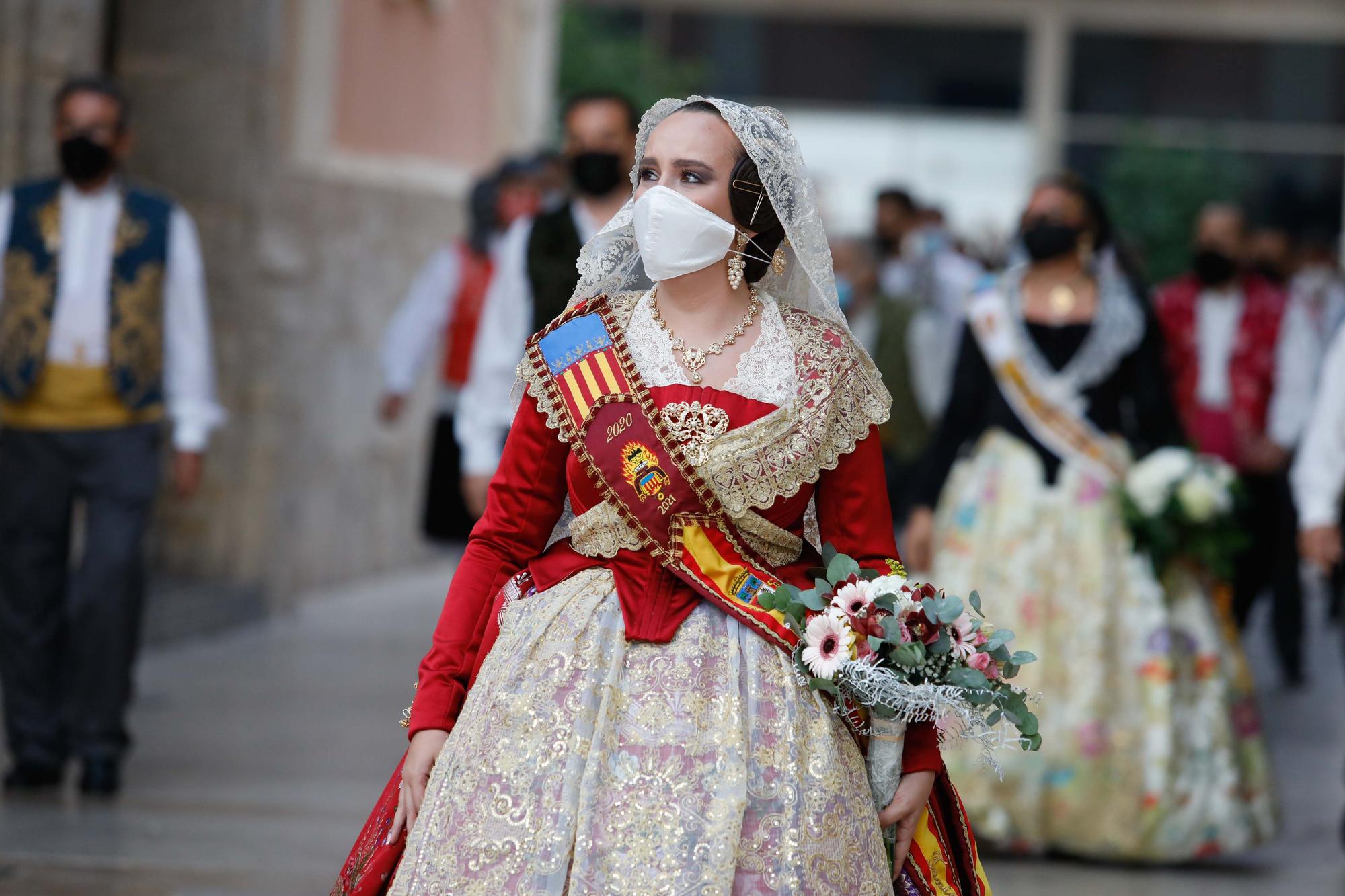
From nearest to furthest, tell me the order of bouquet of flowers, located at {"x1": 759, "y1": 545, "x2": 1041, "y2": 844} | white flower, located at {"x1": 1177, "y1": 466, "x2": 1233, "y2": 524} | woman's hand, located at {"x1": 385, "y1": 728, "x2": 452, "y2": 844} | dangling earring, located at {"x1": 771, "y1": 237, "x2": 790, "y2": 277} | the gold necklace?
bouquet of flowers, located at {"x1": 759, "y1": 545, "x2": 1041, "y2": 844} → woman's hand, located at {"x1": 385, "y1": 728, "x2": 452, "y2": 844} → the gold necklace → dangling earring, located at {"x1": 771, "y1": 237, "x2": 790, "y2": 277} → white flower, located at {"x1": 1177, "y1": 466, "x2": 1233, "y2": 524}

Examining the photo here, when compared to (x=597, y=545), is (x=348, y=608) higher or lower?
lower

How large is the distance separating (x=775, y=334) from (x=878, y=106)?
25.0m

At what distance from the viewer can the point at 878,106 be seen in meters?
27.8

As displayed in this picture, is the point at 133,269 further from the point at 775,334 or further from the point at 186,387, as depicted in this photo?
the point at 775,334

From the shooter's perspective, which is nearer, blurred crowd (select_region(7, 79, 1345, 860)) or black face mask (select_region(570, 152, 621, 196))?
black face mask (select_region(570, 152, 621, 196))

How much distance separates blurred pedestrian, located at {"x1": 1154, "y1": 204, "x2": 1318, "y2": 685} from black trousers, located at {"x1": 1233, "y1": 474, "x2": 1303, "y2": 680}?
0.01 metres

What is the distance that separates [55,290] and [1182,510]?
11.3 feet

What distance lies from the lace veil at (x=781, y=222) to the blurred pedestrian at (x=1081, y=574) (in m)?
2.68

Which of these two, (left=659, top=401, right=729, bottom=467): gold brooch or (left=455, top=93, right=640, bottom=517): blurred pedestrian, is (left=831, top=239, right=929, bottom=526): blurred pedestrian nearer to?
(left=455, top=93, right=640, bottom=517): blurred pedestrian

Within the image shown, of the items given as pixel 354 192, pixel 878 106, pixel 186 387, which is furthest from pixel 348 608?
pixel 878 106

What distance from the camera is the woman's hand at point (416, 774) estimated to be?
321 centimetres

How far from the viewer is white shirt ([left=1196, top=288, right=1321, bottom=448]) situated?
368 inches

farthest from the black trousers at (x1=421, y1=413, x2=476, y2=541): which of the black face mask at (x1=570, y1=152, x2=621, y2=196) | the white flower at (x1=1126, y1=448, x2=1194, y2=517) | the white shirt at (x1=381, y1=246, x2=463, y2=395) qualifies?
the white flower at (x1=1126, y1=448, x2=1194, y2=517)

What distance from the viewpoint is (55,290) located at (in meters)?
6.20
